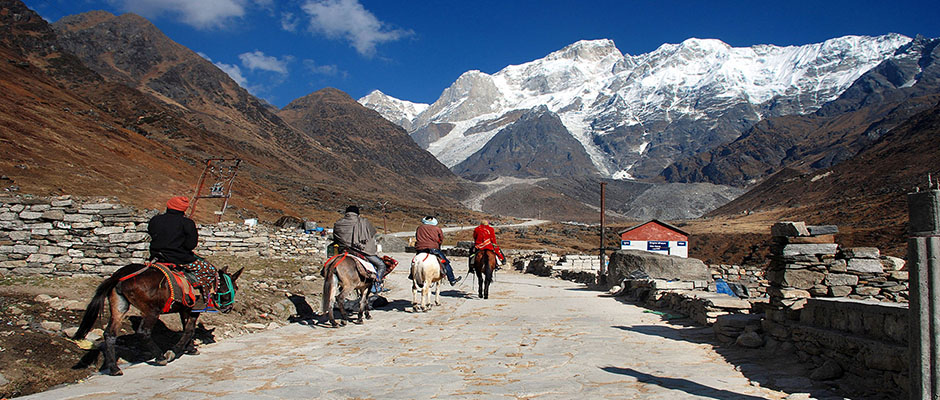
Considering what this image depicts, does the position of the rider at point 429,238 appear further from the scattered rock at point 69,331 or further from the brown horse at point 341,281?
the scattered rock at point 69,331

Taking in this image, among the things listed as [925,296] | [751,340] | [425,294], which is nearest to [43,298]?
[425,294]

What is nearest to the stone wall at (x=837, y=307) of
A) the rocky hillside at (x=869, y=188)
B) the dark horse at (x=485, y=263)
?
the dark horse at (x=485, y=263)

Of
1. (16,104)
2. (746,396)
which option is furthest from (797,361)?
(16,104)

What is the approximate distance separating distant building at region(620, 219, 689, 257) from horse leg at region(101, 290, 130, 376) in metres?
27.2

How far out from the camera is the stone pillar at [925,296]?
15.2 ft

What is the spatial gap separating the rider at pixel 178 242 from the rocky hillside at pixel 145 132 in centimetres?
2478

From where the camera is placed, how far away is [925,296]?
15.4 ft

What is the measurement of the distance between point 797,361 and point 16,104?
2169 inches

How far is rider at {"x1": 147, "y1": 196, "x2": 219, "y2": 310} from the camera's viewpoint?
800 centimetres

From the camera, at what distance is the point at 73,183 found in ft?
104

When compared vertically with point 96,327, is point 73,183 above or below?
above

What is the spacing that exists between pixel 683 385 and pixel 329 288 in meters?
6.81

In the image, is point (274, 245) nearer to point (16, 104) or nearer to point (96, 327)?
point (96, 327)

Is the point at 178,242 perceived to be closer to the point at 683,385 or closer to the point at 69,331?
the point at 69,331
